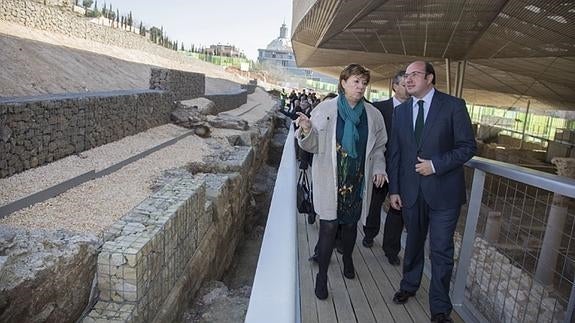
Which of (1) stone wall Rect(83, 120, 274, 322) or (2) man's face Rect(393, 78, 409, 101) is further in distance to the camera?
(2) man's face Rect(393, 78, 409, 101)

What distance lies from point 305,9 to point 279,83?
56489 mm

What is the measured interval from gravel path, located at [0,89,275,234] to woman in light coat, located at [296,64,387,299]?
296cm

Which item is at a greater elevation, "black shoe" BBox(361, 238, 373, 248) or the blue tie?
the blue tie

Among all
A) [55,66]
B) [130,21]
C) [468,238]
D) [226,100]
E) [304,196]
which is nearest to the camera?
Answer: [468,238]

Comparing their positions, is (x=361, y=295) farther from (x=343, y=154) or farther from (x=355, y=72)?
(x=355, y=72)

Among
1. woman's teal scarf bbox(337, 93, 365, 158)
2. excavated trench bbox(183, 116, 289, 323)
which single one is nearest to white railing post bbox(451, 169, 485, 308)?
woman's teal scarf bbox(337, 93, 365, 158)

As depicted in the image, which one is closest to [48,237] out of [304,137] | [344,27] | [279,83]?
[304,137]

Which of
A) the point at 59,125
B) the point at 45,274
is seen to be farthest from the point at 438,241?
the point at 59,125

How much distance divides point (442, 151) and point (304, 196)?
57.5 inches

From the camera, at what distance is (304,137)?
3059 millimetres

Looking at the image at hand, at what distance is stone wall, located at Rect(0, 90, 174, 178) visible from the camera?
6.18 meters

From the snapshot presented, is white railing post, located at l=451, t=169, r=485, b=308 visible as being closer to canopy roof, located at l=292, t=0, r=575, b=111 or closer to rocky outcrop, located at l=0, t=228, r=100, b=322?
rocky outcrop, located at l=0, t=228, r=100, b=322

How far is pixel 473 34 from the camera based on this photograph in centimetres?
1811

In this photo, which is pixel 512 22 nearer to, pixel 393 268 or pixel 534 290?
pixel 534 290
